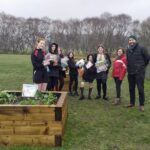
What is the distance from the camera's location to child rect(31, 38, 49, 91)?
974 cm

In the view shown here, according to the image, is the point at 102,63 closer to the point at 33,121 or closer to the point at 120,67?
the point at 120,67

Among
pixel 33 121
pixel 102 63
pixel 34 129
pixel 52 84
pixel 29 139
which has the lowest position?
pixel 29 139

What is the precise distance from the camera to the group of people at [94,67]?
9.85m

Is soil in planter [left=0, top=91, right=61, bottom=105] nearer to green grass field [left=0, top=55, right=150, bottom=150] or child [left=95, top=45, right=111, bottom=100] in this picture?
green grass field [left=0, top=55, right=150, bottom=150]

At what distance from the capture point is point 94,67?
38.2 feet

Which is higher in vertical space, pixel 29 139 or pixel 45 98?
pixel 45 98

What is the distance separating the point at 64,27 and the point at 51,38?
5642 millimetres

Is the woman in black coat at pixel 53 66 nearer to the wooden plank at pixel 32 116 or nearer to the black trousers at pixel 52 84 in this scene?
the black trousers at pixel 52 84

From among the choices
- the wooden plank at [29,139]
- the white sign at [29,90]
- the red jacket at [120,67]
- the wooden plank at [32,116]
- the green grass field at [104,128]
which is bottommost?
the green grass field at [104,128]

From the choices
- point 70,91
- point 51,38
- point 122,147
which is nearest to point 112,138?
point 122,147

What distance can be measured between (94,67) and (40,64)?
2.29 meters

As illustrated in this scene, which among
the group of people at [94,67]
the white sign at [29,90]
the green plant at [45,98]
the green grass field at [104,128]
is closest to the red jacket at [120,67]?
the group of people at [94,67]

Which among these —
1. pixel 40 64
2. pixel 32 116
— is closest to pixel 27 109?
pixel 32 116

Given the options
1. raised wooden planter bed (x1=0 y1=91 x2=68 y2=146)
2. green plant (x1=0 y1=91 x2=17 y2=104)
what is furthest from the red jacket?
raised wooden planter bed (x1=0 y1=91 x2=68 y2=146)
